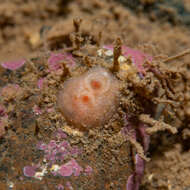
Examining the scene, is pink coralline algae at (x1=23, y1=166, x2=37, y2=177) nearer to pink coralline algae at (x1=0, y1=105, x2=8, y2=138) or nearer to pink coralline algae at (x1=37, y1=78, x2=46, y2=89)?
pink coralline algae at (x1=0, y1=105, x2=8, y2=138)

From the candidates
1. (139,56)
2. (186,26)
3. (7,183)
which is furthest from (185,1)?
(7,183)

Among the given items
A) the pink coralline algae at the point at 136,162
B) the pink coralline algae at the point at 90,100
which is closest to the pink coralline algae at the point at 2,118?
the pink coralline algae at the point at 90,100

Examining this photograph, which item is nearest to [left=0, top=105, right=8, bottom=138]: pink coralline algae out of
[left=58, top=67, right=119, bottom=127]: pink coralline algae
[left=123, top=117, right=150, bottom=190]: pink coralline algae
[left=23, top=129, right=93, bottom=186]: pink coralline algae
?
[left=23, top=129, right=93, bottom=186]: pink coralline algae

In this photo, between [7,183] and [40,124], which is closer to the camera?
[7,183]

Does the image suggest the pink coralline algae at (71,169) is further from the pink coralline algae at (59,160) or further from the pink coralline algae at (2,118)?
the pink coralline algae at (2,118)

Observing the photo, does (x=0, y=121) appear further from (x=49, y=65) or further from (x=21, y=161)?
(x=49, y=65)
